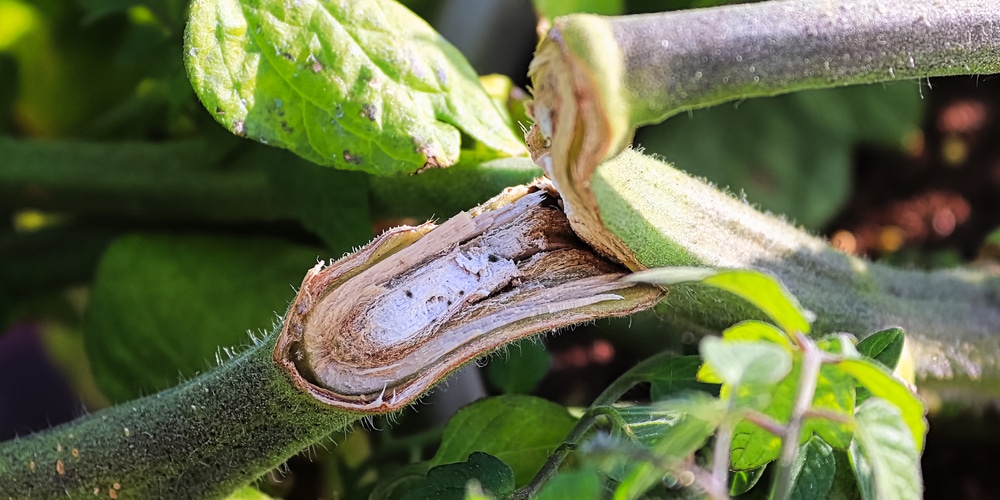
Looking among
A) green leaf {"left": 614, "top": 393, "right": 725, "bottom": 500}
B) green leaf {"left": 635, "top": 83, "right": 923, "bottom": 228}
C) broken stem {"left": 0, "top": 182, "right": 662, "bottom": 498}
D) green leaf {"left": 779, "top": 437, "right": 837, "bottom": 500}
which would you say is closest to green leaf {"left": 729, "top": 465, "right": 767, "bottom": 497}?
green leaf {"left": 779, "top": 437, "right": 837, "bottom": 500}

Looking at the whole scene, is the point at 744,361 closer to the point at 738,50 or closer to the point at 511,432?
the point at 738,50

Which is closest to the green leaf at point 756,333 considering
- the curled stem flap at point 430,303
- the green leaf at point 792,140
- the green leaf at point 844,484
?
the curled stem flap at point 430,303

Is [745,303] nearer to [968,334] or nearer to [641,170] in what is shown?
[641,170]

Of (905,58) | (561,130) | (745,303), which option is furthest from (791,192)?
(561,130)

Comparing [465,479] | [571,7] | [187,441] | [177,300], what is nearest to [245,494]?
[187,441]

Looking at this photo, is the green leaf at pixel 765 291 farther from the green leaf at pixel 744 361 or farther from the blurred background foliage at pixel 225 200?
the blurred background foliage at pixel 225 200

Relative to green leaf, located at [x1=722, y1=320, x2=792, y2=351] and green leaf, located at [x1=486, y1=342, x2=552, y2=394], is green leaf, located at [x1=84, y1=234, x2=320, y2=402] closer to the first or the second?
green leaf, located at [x1=486, y1=342, x2=552, y2=394]
